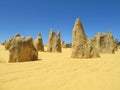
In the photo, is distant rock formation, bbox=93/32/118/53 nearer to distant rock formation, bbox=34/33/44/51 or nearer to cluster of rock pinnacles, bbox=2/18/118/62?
distant rock formation, bbox=34/33/44/51

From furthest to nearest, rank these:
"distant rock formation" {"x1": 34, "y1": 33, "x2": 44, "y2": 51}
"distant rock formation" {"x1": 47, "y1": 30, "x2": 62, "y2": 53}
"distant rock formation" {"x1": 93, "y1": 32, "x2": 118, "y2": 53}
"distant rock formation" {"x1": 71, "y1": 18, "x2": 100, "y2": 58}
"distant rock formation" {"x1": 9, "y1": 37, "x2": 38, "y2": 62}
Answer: "distant rock formation" {"x1": 34, "y1": 33, "x2": 44, "y2": 51}, "distant rock formation" {"x1": 47, "y1": 30, "x2": 62, "y2": 53}, "distant rock formation" {"x1": 93, "y1": 32, "x2": 118, "y2": 53}, "distant rock formation" {"x1": 71, "y1": 18, "x2": 100, "y2": 58}, "distant rock formation" {"x1": 9, "y1": 37, "x2": 38, "y2": 62}

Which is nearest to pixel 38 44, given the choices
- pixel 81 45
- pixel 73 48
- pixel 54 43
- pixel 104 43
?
pixel 54 43

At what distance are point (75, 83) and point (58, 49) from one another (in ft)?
55.9

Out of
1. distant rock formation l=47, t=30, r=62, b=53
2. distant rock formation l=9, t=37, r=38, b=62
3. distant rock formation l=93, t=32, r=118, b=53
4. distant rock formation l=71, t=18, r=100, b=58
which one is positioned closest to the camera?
distant rock formation l=9, t=37, r=38, b=62

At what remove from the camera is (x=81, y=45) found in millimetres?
9016

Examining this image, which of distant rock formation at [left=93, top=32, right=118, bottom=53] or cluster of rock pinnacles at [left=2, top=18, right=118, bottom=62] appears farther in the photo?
distant rock formation at [left=93, top=32, right=118, bottom=53]

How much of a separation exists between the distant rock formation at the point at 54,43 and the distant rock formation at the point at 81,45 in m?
11.0

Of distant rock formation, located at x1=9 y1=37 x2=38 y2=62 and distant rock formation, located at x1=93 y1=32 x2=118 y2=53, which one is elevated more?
distant rock formation, located at x1=93 y1=32 x2=118 y2=53

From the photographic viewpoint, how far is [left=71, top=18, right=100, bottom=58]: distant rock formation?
28.2 ft

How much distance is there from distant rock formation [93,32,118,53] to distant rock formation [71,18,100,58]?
288 inches

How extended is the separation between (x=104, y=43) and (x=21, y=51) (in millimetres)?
11170

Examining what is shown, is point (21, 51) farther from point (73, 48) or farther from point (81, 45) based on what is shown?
point (81, 45)

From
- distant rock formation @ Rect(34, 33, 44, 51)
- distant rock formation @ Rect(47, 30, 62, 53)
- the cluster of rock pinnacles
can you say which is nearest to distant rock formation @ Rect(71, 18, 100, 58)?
the cluster of rock pinnacles

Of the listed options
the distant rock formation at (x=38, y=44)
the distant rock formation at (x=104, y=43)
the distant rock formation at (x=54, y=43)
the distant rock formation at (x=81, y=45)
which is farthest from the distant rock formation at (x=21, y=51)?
the distant rock formation at (x=38, y=44)
